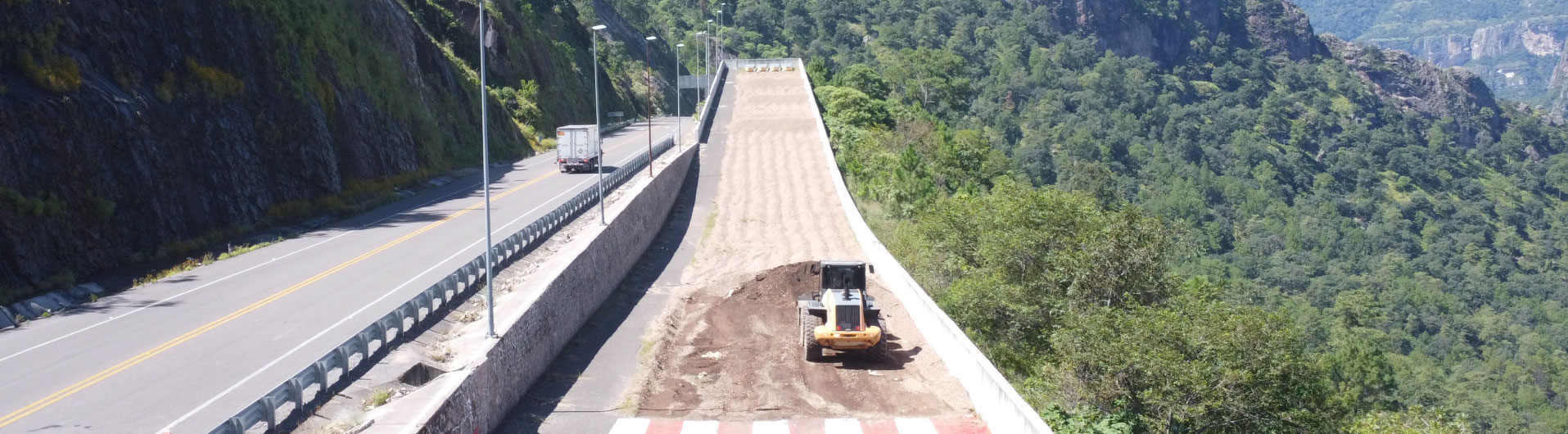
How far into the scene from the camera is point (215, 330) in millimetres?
22984

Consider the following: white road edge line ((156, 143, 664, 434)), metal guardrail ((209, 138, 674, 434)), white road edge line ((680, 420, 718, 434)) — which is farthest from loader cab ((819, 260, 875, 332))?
white road edge line ((156, 143, 664, 434))

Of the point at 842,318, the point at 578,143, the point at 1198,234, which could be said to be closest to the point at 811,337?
the point at 842,318

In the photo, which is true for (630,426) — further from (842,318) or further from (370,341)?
(842,318)

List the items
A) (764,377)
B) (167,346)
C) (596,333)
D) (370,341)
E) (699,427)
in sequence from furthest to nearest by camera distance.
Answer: (596,333), (764,377), (167,346), (699,427), (370,341)

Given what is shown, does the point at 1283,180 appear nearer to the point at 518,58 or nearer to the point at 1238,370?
the point at 518,58

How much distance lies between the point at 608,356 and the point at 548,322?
1.90 metres

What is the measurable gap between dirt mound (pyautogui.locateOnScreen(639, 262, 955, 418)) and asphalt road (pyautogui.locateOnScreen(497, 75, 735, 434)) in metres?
0.76

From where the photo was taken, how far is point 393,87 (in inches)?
2044

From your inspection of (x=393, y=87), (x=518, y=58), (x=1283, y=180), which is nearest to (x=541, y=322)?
(x=393, y=87)

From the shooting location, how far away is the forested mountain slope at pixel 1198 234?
1008 inches

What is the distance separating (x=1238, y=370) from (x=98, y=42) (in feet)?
102

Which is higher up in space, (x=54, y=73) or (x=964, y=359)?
(x=54, y=73)

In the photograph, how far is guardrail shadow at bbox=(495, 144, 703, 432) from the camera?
22.2 metres

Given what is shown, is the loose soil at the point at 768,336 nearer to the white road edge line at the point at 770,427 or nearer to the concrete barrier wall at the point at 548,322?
the white road edge line at the point at 770,427
